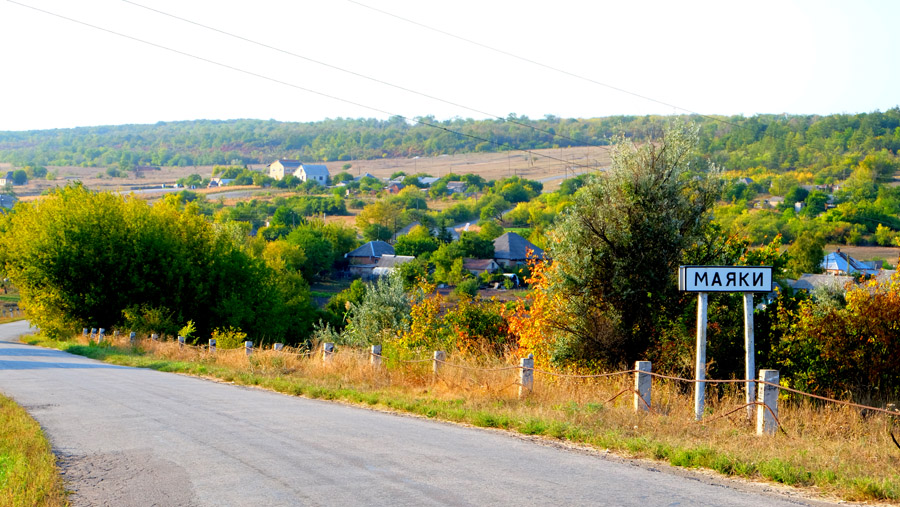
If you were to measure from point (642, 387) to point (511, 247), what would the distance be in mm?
85262

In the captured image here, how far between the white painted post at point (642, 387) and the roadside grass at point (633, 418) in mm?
209

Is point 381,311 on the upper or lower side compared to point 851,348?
lower

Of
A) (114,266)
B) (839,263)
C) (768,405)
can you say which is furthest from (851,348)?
(839,263)

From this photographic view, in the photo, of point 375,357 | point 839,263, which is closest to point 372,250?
point 839,263

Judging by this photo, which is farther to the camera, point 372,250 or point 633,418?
point 372,250

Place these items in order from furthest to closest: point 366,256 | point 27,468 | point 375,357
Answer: point 366,256 < point 375,357 < point 27,468

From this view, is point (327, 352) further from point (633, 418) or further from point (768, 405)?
point (768, 405)

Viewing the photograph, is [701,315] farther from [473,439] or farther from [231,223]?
[231,223]

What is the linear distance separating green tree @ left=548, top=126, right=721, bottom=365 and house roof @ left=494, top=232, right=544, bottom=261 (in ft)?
250

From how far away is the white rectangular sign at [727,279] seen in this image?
33.7 feet

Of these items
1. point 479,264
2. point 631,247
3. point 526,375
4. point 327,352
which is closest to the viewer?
point 526,375

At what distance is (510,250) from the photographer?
95.2 meters

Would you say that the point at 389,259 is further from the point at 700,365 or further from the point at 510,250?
the point at 700,365

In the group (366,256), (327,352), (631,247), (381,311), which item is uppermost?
(631,247)
